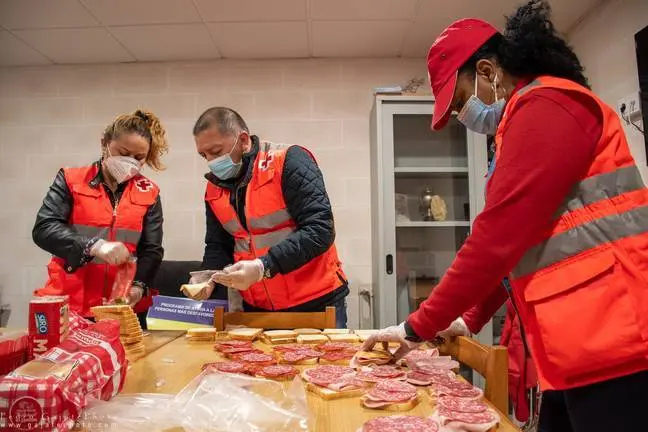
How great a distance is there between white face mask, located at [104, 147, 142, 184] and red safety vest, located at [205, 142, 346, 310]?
535mm

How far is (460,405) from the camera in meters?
0.99

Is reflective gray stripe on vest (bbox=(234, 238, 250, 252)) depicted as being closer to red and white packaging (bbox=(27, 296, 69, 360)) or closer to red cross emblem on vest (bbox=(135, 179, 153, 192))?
red cross emblem on vest (bbox=(135, 179, 153, 192))

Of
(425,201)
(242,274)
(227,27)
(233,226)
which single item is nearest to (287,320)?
(242,274)

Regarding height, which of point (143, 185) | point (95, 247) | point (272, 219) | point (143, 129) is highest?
point (143, 129)

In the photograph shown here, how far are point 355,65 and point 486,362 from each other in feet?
9.69

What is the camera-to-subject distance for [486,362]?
1146 mm

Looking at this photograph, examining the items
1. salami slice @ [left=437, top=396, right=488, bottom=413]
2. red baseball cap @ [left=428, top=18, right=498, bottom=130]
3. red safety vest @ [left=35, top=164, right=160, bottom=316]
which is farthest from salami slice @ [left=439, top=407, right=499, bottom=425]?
red safety vest @ [left=35, top=164, right=160, bottom=316]

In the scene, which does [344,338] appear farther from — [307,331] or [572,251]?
[572,251]

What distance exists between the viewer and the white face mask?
2.23 metres

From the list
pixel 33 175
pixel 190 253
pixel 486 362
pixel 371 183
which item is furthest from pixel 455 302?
pixel 33 175

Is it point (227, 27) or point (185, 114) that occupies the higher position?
point (227, 27)

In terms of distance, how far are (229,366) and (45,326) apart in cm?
46

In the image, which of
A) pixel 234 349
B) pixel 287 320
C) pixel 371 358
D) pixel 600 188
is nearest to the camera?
pixel 600 188

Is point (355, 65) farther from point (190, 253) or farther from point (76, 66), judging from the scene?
point (76, 66)
